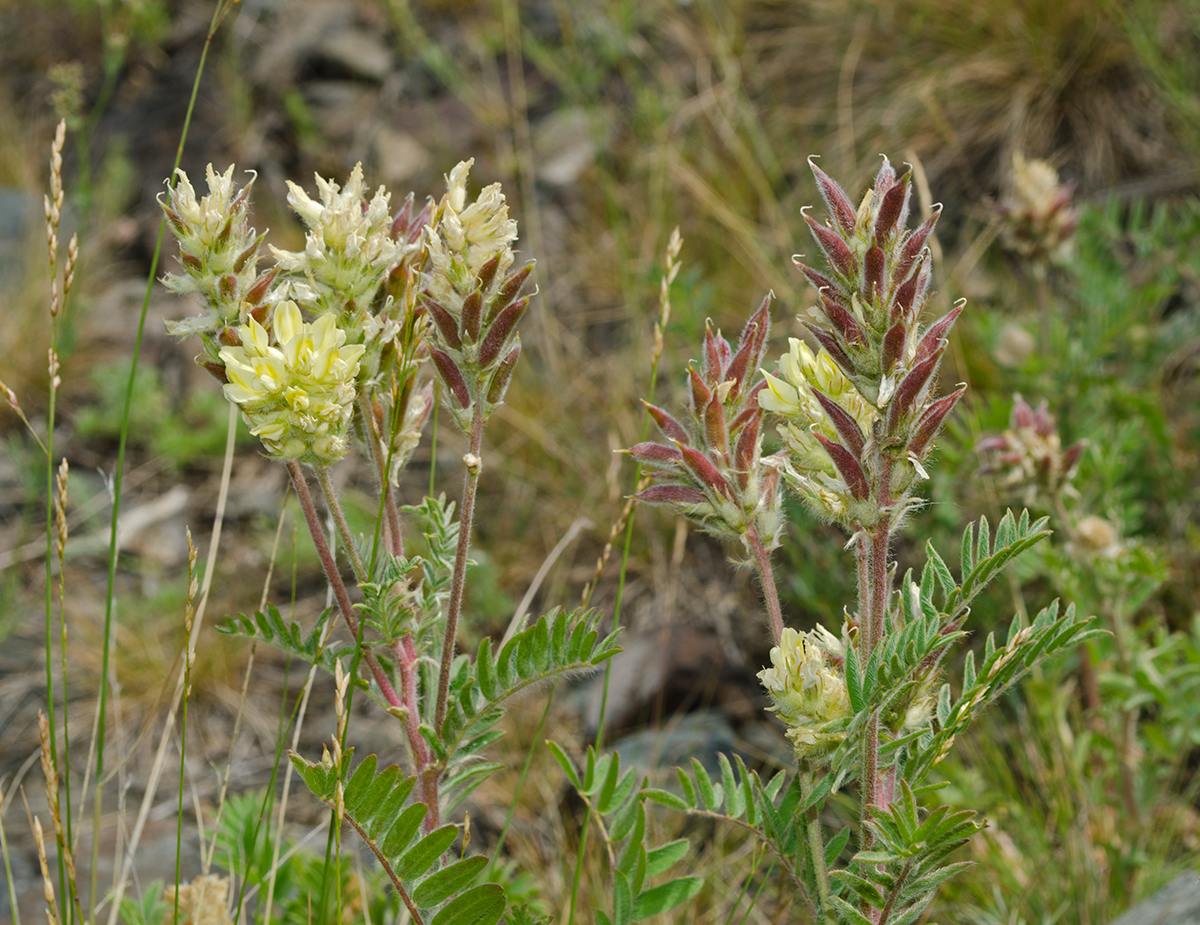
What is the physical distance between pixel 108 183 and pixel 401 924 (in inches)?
190

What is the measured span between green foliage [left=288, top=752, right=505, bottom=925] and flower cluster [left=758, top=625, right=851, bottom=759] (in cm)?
36

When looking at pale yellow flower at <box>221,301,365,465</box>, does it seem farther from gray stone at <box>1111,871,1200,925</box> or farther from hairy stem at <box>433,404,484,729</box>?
gray stone at <box>1111,871,1200,925</box>

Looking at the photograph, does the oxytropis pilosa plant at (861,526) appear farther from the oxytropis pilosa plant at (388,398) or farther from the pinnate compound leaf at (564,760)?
the oxytropis pilosa plant at (388,398)

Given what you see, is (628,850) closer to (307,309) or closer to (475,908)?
(475,908)

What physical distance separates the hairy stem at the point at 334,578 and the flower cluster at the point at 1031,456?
130 centimetres

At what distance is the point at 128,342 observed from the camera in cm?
484

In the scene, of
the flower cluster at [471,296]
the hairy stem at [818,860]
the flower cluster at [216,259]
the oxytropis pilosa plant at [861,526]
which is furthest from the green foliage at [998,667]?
the flower cluster at [216,259]

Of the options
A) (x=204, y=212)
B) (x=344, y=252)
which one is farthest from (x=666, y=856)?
(x=204, y=212)

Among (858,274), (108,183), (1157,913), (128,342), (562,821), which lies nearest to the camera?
(858,274)

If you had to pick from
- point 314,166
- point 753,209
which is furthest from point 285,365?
point 314,166

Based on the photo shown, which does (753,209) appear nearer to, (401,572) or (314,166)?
(314,166)

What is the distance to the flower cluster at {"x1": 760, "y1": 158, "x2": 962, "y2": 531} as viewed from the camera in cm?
96

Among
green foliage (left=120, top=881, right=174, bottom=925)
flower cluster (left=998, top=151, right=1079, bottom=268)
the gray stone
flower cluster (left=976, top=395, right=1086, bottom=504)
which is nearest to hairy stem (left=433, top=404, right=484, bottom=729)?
green foliage (left=120, top=881, right=174, bottom=925)

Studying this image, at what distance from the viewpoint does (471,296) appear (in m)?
1.06
